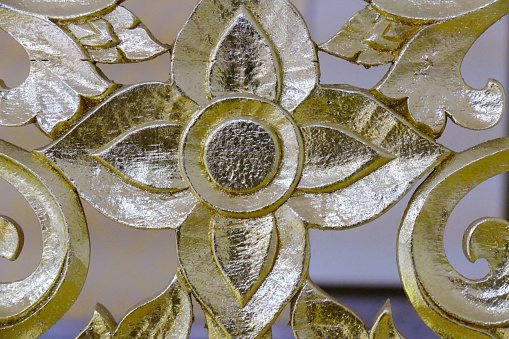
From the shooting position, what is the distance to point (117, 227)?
1.89ft

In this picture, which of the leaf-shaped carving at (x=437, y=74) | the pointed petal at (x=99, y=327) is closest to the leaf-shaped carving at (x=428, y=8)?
the leaf-shaped carving at (x=437, y=74)

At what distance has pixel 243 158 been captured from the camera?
405 mm

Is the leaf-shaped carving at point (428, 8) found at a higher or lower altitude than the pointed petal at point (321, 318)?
higher

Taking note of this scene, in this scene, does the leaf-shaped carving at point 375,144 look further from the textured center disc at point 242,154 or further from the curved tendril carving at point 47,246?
the curved tendril carving at point 47,246

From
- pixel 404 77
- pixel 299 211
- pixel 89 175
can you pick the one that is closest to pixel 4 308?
pixel 89 175

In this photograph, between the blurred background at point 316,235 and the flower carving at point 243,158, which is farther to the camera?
the blurred background at point 316,235

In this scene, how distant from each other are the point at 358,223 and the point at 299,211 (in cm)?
5

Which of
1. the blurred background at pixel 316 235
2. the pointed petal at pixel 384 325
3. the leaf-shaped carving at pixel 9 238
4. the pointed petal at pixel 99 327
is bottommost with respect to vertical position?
the pointed petal at pixel 99 327

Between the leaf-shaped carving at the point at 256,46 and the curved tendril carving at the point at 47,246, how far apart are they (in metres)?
0.13

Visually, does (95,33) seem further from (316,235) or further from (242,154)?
(316,235)

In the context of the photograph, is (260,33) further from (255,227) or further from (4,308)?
Answer: (4,308)

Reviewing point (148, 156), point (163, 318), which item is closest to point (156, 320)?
point (163, 318)

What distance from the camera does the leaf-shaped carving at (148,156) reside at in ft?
1.36

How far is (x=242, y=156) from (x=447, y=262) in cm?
18
